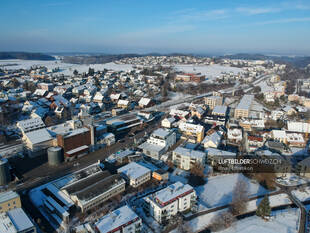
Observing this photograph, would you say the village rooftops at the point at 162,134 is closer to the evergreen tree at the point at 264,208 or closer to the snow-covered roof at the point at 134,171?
the snow-covered roof at the point at 134,171

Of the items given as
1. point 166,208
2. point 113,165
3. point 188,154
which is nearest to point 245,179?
point 188,154

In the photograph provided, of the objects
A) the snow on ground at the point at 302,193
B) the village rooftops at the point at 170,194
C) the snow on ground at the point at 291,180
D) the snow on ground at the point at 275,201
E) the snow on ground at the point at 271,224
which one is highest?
the village rooftops at the point at 170,194

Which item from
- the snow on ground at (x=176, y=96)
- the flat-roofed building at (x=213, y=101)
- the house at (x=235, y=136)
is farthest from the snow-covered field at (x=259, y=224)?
the snow on ground at (x=176, y=96)

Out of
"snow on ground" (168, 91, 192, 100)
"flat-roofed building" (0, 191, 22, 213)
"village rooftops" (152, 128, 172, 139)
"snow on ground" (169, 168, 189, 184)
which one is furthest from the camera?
"snow on ground" (168, 91, 192, 100)

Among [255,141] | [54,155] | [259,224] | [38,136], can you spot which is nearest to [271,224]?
[259,224]

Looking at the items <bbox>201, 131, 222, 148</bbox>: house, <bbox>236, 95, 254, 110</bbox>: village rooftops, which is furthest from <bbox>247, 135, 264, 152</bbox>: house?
<bbox>236, 95, 254, 110</bbox>: village rooftops

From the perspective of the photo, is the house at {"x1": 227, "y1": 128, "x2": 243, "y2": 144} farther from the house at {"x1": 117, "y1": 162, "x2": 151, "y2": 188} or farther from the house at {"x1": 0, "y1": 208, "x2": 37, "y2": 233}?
the house at {"x1": 0, "y1": 208, "x2": 37, "y2": 233}
